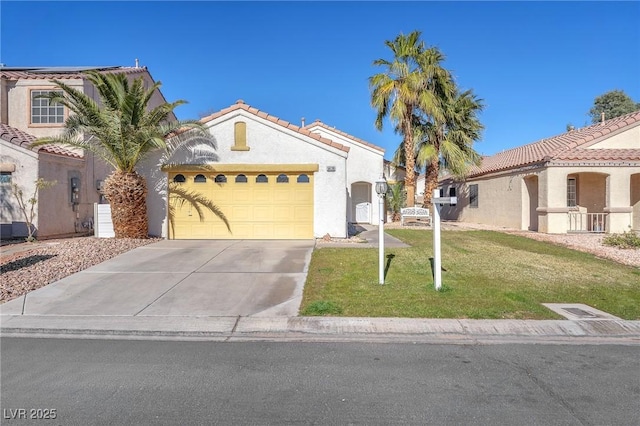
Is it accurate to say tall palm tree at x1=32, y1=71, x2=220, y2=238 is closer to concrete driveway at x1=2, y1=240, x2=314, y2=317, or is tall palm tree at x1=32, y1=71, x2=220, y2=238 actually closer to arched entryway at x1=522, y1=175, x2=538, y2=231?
concrete driveway at x1=2, y1=240, x2=314, y2=317

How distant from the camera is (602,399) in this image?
136 inches

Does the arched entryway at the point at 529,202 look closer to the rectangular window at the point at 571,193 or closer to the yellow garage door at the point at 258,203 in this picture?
the rectangular window at the point at 571,193

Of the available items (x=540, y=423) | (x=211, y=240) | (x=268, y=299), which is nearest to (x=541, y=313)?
(x=540, y=423)

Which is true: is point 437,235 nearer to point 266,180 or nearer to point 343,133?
point 266,180

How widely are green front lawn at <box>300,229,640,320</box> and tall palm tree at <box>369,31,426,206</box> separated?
28.6 ft

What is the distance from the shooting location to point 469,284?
7.24 meters

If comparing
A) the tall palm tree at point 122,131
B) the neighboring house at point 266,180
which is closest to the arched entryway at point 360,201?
the neighboring house at point 266,180

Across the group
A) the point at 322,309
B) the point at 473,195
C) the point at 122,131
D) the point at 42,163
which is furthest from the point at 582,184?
the point at 42,163

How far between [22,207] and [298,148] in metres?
9.22

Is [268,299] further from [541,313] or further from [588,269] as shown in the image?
[588,269]

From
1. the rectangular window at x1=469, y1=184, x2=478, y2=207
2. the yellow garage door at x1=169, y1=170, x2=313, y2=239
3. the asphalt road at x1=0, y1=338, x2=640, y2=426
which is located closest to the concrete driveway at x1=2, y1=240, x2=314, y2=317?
the asphalt road at x1=0, y1=338, x2=640, y2=426

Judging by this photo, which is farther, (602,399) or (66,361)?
(66,361)

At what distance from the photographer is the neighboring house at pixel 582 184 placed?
51.9 ft

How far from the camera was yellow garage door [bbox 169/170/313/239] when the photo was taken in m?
12.9
